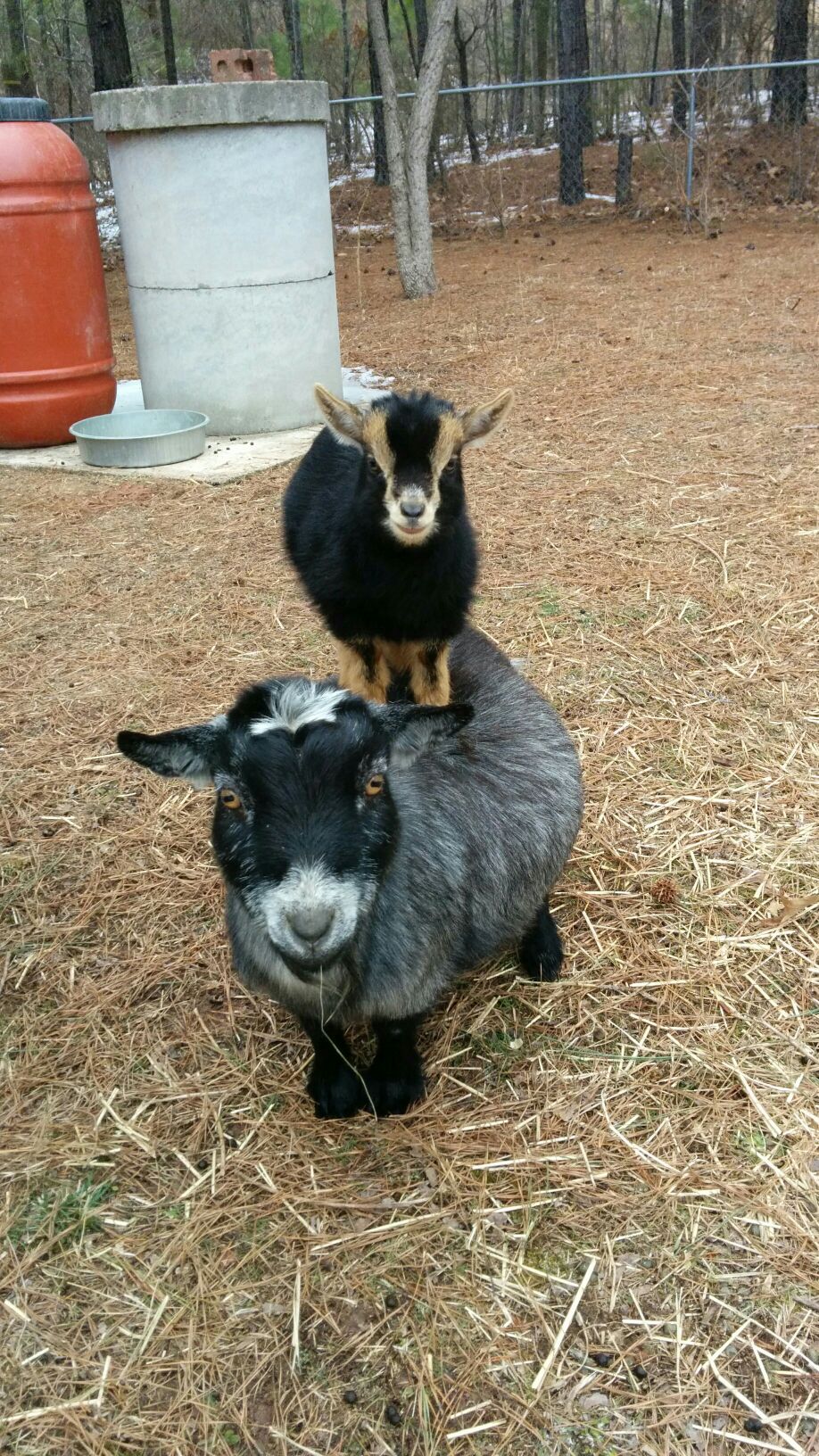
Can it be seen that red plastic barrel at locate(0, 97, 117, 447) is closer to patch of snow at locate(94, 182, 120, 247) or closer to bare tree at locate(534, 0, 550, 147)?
patch of snow at locate(94, 182, 120, 247)

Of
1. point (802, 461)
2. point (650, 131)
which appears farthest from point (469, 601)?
point (650, 131)

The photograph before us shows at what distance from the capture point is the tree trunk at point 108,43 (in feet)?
46.0

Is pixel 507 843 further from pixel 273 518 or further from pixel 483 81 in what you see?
pixel 483 81

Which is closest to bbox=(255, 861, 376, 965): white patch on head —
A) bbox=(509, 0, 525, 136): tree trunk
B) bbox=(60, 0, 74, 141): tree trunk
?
bbox=(509, 0, 525, 136): tree trunk

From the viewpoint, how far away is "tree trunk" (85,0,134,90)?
14008 millimetres

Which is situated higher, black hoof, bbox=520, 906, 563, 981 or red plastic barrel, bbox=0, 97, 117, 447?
red plastic barrel, bbox=0, 97, 117, 447

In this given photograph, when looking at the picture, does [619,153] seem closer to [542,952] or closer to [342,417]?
[342,417]

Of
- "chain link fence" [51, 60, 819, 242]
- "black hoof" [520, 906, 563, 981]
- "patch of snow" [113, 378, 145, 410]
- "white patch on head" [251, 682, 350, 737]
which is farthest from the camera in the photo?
"chain link fence" [51, 60, 819, 242]

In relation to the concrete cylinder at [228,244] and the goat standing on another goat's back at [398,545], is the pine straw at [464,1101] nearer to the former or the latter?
the goat standing on another goat's back at [398,545]

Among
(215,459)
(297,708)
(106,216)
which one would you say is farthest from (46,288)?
(106,216)

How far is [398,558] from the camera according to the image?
3.87 metres

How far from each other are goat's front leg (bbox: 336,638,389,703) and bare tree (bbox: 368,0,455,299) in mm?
9338

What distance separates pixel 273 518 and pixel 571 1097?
4.68 metres

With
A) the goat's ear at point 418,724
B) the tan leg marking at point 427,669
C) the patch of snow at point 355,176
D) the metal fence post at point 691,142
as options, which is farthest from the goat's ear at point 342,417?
the patch of snow at point 355,176
